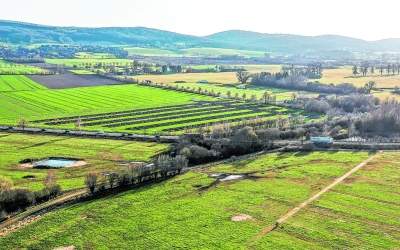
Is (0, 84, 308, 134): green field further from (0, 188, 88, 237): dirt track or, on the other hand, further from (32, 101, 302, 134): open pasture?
(0, 188, 88, 237): dirt track

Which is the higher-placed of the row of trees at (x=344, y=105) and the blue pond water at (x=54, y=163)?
the row of trees at (x=344, y=105)

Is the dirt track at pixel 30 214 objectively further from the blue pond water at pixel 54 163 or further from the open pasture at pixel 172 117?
the open pasture at pixel 172 117

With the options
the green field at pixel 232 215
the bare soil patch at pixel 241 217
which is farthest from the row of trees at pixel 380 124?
the bare soil patch at pixel 241 217

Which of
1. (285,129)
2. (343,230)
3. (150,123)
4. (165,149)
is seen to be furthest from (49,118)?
(343,230)

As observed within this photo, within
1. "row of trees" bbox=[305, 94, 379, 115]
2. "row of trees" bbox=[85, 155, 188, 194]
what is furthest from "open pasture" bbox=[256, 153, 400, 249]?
"row of trees" bbox=[305, 94, 379, 115]

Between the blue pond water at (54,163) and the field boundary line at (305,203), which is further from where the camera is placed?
the blue pond water at (54,163)

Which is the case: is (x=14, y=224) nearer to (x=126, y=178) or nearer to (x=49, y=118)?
(x=126, y=178)

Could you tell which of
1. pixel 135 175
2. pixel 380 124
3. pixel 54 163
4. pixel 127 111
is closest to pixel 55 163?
pixel 54 163
